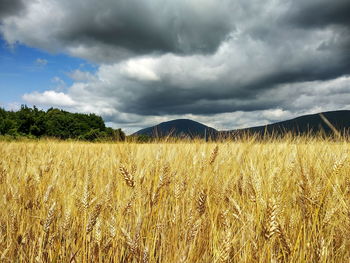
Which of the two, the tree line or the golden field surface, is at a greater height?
the tree line

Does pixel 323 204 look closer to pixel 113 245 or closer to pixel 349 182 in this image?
pixel 349 182

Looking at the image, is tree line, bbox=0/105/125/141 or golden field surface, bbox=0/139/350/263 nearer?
golden field surface, bbox=0/139/350/263

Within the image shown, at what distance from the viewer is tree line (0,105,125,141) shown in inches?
1043

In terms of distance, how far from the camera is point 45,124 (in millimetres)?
31156

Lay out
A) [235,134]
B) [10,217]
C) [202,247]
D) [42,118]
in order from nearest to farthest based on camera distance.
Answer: [202,247], [10,217], [235,134], [42,118]

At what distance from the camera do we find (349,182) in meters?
1.65

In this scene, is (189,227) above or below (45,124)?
below

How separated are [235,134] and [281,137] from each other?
93 centimetres

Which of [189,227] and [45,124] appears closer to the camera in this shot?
[189,227]

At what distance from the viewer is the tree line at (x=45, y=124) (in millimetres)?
26487

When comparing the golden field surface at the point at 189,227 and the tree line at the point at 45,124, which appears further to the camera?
the tree line at the point at 45,124

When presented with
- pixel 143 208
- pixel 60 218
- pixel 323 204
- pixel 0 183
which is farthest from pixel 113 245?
pixel 0 183

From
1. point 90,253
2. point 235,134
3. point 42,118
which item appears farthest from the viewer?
point 42,118

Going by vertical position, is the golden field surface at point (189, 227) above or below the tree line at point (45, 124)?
below
